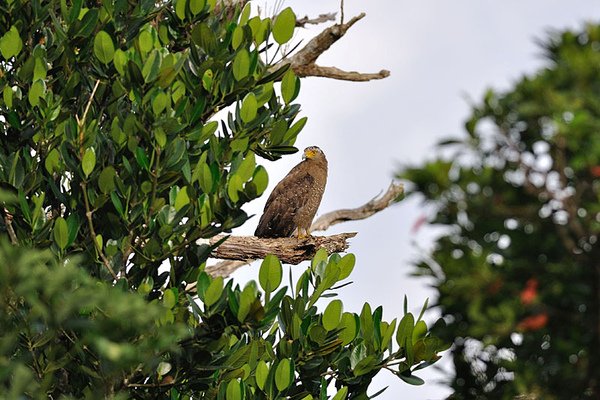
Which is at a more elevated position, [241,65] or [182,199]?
[241,65]

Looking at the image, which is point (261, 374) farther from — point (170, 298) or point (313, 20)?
point (313, 20)

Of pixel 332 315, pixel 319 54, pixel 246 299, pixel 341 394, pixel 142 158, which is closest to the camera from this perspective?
pixel 246 299

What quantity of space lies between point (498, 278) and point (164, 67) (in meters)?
3.17

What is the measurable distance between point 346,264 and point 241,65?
1.34 meters

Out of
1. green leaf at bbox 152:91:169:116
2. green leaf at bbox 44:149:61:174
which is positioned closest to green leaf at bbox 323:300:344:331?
green leaf at bbox 152:91:169:116

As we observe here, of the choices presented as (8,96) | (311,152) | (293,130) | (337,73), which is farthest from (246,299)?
(337,73)

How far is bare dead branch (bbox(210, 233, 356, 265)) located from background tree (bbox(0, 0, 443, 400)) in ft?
5.64

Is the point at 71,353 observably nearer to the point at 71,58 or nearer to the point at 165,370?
the point at 165,370

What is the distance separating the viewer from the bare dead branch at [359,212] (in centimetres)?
1170

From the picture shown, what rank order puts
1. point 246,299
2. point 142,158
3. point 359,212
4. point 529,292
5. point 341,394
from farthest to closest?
point 359,212, point 341,394, point 142,158, point 246,299, point 529,292

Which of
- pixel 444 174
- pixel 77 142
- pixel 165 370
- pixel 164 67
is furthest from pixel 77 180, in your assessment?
pixel 444 174

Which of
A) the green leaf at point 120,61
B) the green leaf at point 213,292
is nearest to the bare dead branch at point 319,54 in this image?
the green leaf at point 120,61

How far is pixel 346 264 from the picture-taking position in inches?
253

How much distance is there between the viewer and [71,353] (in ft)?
19.0
